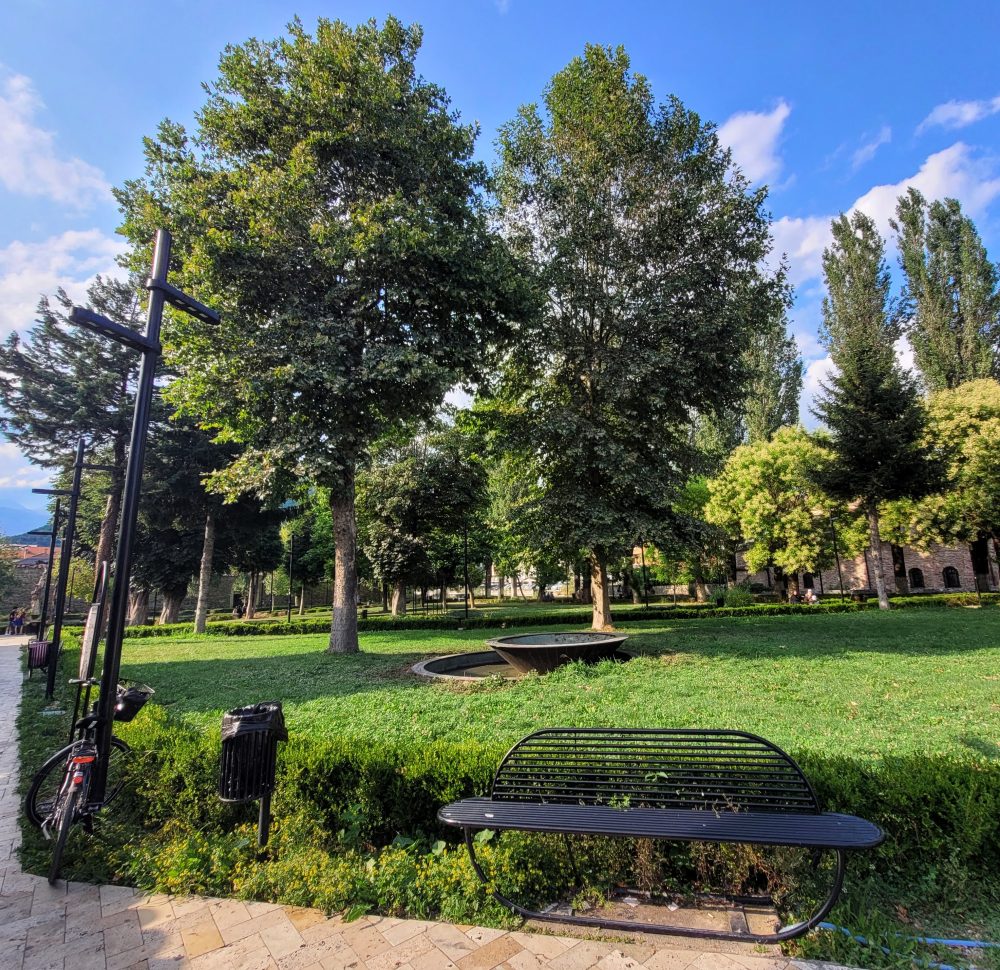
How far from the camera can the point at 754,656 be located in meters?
10.8

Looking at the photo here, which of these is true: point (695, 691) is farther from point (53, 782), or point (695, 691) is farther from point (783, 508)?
point (783, 508)

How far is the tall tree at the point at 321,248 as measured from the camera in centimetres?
1076

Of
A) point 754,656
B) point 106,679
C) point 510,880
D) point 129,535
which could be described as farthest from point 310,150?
point 754,656

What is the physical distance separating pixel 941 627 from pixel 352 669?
15.1m

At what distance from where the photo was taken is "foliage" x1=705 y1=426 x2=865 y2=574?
1067 inches

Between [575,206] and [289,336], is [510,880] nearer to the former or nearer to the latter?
[289,336]

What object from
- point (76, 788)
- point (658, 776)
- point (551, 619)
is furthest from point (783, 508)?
point (76, 788)

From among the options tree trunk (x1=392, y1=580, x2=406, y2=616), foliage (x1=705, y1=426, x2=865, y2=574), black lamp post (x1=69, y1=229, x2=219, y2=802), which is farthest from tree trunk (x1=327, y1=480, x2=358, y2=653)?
foliage (x1=705, y1=426, x2=865, y2=574)

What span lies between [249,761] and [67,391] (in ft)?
79.1

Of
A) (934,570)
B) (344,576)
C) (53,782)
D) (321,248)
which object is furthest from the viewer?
(934,570)

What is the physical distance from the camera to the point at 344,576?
43.9 feet

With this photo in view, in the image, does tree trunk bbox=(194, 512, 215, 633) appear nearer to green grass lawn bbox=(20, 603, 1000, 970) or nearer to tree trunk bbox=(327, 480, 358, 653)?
green grass lawn bbox=(20, 603, 1000, 970)

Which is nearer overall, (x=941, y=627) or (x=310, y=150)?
(x=310, y=150)

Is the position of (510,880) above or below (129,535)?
below
